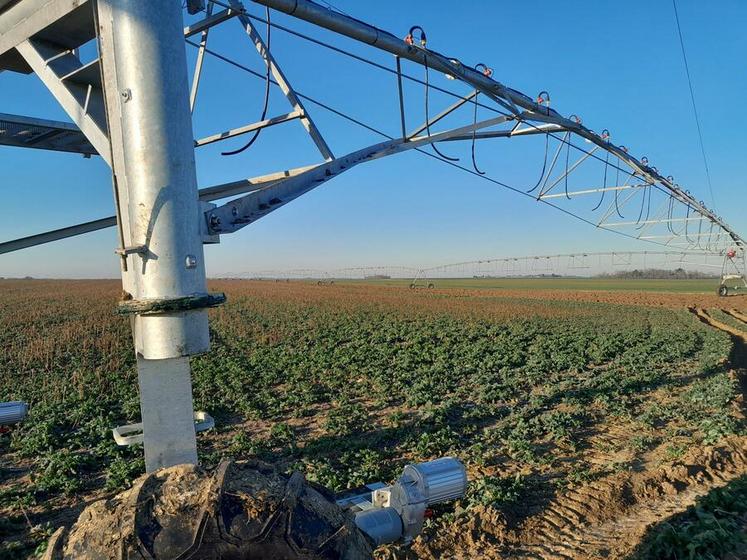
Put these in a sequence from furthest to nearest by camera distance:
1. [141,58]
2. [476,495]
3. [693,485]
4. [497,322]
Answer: [497,322] < [693,485] < [476,495] < [141,58]

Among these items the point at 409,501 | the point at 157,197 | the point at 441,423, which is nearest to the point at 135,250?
the point at 157,197

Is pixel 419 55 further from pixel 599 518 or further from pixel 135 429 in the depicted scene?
pixel 599 518

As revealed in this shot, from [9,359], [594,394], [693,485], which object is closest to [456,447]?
[693,485]

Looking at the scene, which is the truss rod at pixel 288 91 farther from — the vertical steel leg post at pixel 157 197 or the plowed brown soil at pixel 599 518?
the plowed brown soil at pixel 599 518

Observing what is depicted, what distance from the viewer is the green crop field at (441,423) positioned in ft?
20.9

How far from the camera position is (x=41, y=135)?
4.09 metres

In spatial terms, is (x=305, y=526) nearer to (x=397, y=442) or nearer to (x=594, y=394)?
A: (x=397, y=442)

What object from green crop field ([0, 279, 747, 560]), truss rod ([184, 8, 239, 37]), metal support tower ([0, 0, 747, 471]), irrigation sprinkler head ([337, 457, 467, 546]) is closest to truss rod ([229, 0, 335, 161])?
truss rod ([184, 8, 239, 37])

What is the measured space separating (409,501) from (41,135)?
4.07 m

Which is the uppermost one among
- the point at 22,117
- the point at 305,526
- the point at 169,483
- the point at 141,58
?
the point at 22,117

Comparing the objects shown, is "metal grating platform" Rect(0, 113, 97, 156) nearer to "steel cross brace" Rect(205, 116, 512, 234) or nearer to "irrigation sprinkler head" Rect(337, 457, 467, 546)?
"steel cross brace" Rect(205, 116, 512, 234)

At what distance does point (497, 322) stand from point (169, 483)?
92.8 feet

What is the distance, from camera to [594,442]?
8.92 metres

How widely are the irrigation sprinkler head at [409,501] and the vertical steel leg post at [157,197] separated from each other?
1.03 m
